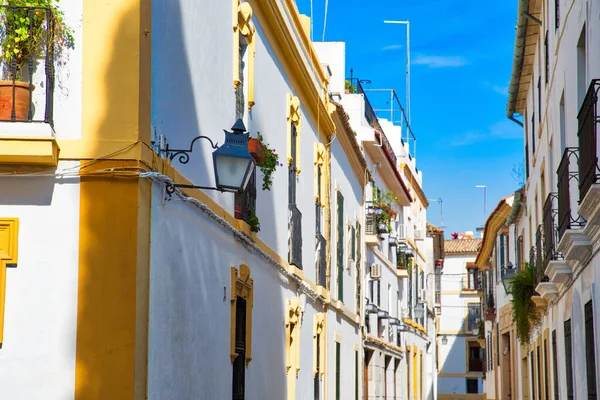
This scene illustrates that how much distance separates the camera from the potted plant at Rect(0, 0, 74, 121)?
7.91m

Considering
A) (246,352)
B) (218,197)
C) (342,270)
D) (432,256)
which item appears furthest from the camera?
(432,256)

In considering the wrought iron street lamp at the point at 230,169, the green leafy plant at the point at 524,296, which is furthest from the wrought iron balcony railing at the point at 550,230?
the wrought iron street lamp at the point at 230,169

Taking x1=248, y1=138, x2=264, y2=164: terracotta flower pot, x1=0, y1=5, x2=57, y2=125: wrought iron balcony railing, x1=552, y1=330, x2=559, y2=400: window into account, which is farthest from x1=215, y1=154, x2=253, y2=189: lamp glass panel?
x1=552, y1=330, x2=559, y2=400: window

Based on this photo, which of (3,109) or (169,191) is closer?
(3,109)

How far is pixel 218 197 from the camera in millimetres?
11219

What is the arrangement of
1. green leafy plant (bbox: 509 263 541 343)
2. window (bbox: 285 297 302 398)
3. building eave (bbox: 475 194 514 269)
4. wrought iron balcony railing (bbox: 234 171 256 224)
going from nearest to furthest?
wrought iron balcony railing (bbox: 234 171 256 224)
window (bbox: 285 297 302 398)
green leafy plant (bbox: 509 263 541 343)
building eave (bbox: 475 194 514 269)

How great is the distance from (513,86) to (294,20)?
886cm

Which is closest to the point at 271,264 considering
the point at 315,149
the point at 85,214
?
the point at 315,149

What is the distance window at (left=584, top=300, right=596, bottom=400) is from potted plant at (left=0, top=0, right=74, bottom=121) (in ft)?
22.2

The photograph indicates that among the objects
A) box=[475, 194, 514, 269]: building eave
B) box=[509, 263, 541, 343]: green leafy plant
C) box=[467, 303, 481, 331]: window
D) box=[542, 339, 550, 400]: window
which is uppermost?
box=[475, 194, 514, 269]: building eave

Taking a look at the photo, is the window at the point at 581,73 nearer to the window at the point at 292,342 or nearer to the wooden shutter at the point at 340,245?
the window at the point at 292,342

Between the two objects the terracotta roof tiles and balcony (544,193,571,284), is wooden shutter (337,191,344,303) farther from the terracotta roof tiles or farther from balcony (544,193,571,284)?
the terracotta roof tiles

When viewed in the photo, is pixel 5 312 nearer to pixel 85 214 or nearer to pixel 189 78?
pixel 85 214

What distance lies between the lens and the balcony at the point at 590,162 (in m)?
9.48
